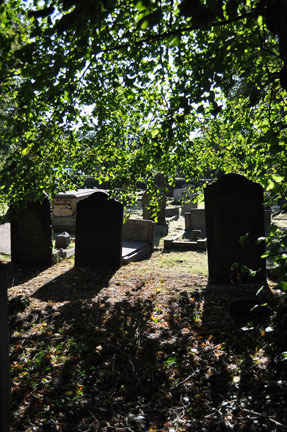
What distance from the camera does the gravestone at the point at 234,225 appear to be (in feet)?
21.2

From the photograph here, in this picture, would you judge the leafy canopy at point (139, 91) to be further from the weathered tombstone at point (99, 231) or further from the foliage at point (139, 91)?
the weathered tombstone at point (99, 231)

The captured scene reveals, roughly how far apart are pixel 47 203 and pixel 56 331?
3.95 meters

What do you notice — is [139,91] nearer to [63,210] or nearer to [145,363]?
[145,363]

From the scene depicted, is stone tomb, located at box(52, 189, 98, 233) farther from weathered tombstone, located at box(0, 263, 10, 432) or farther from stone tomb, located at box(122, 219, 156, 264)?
weathered tombstone, located at box(0, 263, 10, 432)

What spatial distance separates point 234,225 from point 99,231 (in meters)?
3.32

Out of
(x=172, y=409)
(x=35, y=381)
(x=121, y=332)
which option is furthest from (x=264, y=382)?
(x=35, y=381)

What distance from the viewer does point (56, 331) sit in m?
4.63

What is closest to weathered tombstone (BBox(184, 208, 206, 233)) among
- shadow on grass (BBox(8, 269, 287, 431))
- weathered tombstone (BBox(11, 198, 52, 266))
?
weathered tombstone (BBox(11, 198, 52, 266))

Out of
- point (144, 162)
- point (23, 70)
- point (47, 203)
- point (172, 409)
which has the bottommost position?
point (172, 409)

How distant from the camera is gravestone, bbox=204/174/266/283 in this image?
21.2ft

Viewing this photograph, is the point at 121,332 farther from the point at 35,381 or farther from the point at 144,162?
the point at 144,162

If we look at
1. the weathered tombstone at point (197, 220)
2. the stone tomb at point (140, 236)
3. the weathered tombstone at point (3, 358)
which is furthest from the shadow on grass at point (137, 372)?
the weathered tombstone at point (197, 220)

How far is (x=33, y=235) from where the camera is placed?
8070mm

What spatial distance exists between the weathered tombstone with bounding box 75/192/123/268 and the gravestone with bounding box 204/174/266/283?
2.36 m
